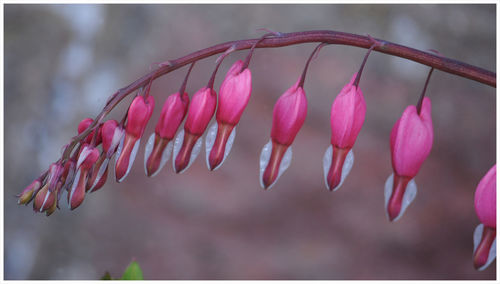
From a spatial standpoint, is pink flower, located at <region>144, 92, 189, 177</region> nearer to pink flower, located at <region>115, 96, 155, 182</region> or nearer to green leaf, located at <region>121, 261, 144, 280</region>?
pink flower, located at <region>115, 96, 155, 182</region>

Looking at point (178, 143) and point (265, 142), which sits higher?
point (178, 143)

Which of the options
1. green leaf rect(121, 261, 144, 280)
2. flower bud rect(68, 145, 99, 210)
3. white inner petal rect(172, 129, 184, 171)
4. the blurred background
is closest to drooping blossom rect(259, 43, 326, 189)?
white inner petal rect(172, 129, 184, 171)

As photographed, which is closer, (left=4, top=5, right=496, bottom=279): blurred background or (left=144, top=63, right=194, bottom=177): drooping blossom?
(left=144, top=63, right=194, bottom=177): drooping blossom

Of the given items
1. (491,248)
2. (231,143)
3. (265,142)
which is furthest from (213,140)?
(265,142)

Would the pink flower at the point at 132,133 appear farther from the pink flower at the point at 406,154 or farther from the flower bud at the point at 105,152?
the pink flower at the point at 406,154

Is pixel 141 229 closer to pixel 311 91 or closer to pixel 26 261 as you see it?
pixel 26 261

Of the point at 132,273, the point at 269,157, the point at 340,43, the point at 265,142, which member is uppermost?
the point at 340,43

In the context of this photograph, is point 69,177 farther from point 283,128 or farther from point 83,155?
point 283,128
